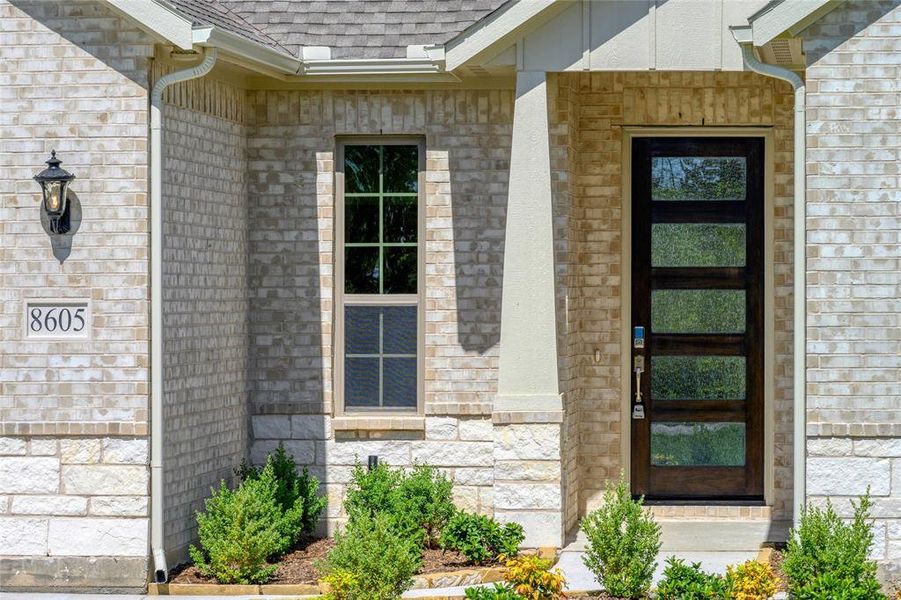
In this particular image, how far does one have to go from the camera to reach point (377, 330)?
1167 cm

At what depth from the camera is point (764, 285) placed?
38.4ft

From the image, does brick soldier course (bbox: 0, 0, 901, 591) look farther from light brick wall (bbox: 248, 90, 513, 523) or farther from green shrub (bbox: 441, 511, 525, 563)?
green shrub (bbox: 441, 511, 525, 563)

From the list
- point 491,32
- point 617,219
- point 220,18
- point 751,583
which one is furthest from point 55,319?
point 751,583

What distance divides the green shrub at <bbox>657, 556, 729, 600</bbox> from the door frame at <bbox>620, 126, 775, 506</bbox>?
2.96 m

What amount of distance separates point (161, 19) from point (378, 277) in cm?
302

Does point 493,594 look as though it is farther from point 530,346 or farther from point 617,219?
point 617,219

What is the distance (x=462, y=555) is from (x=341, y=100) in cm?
381

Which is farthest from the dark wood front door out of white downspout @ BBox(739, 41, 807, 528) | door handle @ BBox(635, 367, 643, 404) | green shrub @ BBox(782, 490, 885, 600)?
green shrub @ BBox(782, 490, 885, 600)

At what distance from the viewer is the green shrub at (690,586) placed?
860cm

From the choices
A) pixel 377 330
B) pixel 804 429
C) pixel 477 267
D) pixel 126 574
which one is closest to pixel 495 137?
pixel 477 267

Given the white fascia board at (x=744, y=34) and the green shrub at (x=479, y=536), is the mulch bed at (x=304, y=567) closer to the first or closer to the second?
the green shrub at (x=479, y=536)

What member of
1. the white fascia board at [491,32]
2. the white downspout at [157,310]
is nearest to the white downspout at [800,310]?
the white fascia board at [491,32]

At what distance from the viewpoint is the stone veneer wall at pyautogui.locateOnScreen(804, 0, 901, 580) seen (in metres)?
9.42

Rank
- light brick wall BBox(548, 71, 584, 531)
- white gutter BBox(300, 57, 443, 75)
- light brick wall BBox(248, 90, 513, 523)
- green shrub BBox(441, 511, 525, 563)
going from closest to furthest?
green shrub BBox(441, 511, 525, 563) < light brick wall BBox(548, 71, 584, 531) < white gutter BBox(300, 57, 443, 75) < light brick wall BBox(248, 90, 513, 523)
